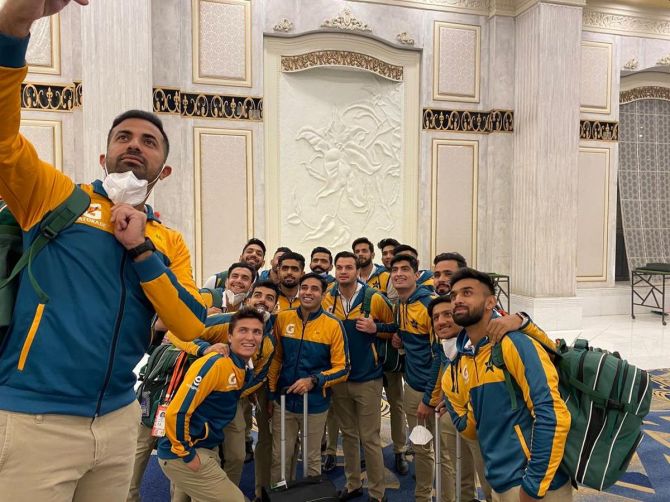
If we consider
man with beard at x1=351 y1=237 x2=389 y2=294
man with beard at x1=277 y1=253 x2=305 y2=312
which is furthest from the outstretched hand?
man with beard at x1=351 y1=237 x2=389 y2=294

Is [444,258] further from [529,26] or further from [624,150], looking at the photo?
[624,150]

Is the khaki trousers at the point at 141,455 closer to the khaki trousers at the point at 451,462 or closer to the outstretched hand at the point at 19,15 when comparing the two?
the khaki trousers at the point at 451,462

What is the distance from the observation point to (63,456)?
104 centimetres

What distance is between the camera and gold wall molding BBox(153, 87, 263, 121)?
6285 mm

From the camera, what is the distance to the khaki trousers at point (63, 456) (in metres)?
1.00

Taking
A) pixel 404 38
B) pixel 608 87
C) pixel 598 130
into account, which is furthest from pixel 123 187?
pixel 608 87

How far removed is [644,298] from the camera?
861 centimetres

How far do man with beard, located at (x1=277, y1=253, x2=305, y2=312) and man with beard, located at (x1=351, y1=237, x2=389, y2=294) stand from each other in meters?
1.03

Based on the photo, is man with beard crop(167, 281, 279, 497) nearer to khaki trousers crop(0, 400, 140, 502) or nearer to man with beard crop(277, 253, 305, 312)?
man with beard crop(277, 253, 305, 312)

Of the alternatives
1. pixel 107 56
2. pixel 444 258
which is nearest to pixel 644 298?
pixel 444 258

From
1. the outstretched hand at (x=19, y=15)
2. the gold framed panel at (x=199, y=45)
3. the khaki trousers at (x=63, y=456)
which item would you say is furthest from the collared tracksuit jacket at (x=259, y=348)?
the gold framed panel at (x=199, y=45)

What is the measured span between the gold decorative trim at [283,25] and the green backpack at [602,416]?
20.3 ft

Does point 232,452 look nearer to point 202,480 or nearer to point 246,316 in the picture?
point 202,480

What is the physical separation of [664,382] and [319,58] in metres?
5.63
